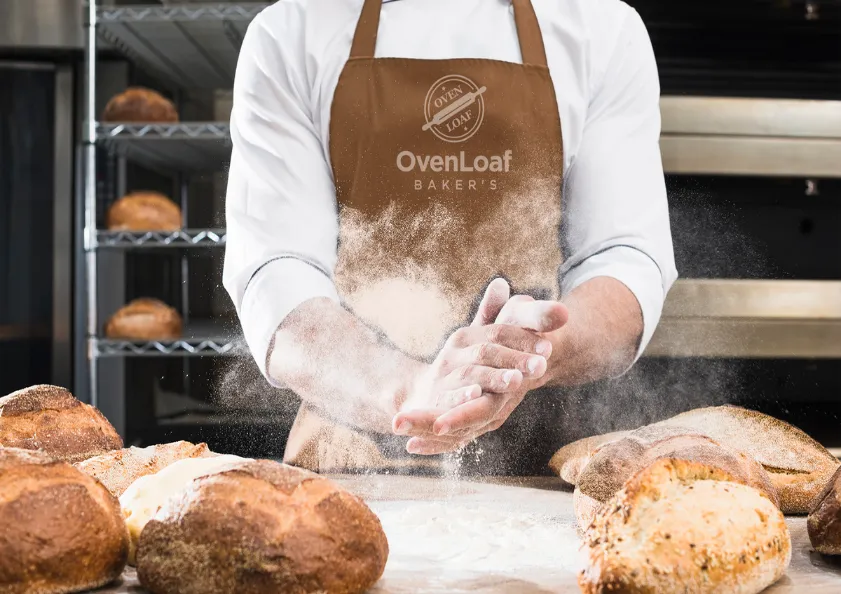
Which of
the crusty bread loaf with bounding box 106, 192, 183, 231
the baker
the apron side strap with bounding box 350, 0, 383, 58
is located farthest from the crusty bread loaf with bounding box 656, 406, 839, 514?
the crusty bread loaf with bounding box 106, 192, 183, 231

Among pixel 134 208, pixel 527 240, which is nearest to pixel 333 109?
pixel 527 240

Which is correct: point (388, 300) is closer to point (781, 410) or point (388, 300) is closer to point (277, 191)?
point (277, 191)

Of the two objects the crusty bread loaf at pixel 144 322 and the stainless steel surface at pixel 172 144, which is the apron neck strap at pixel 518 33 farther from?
the crusty bread loaf at pixel 144 322

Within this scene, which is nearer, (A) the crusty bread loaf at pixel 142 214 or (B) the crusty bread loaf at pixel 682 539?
(B) the crusty bread loaf at pixel 682 539

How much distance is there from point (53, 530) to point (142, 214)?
174cm

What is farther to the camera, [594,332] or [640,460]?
[594,332]

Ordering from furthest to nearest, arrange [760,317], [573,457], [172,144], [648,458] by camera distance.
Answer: [172,144] → [760,317] → [573,457] → [648,458]

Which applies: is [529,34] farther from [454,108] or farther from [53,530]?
[53,530]

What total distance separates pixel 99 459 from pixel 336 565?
477 millimetres

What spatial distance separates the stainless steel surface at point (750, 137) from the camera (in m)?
2.22

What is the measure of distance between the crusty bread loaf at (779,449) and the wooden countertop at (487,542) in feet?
0.15

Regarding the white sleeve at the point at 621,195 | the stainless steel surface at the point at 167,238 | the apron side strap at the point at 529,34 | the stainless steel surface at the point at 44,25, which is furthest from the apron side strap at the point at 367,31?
the stainless steel surface at the point at 44,25

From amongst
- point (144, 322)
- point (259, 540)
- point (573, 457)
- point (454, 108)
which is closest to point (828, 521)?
point (573, 457)

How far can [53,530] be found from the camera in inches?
32.8
